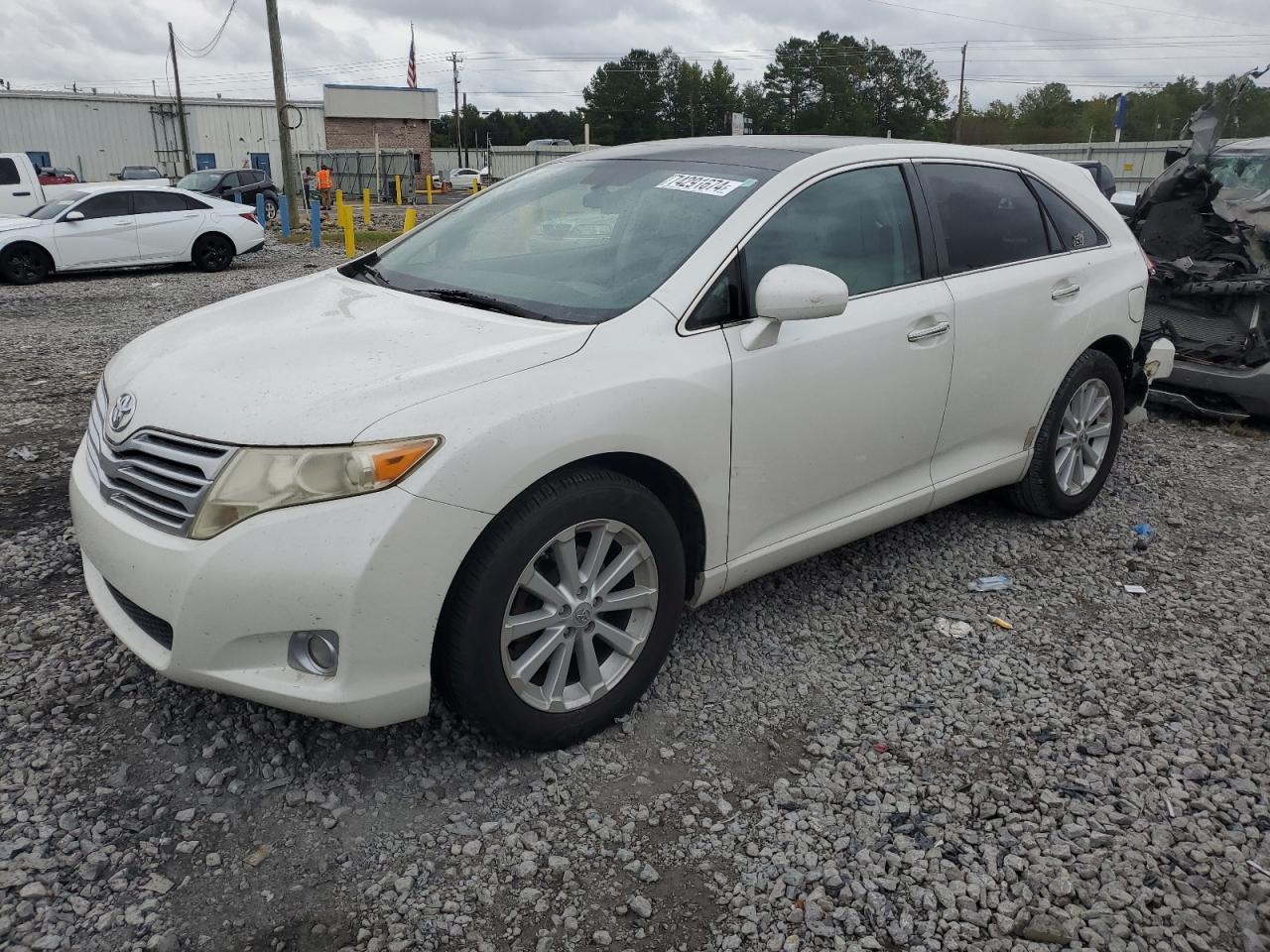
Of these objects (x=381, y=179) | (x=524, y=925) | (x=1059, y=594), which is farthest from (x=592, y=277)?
(x=381, y=179)

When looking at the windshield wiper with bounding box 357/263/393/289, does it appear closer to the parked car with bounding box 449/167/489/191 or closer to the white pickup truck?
the white pickup truck

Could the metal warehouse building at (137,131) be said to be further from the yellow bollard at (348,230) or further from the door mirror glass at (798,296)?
the door mirror glass at (798,296)

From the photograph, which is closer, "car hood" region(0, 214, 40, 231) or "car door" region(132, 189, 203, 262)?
"car hood" region(0, 214, 40, 231)

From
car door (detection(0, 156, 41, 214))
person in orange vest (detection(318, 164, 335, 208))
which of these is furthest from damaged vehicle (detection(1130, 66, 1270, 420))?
person in orange vest (detection(318, 164, 335, 208))

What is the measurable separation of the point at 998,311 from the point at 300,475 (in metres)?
2.76

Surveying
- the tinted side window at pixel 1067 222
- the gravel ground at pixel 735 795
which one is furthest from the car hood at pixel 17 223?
the tinted side window at pixel 1067 222

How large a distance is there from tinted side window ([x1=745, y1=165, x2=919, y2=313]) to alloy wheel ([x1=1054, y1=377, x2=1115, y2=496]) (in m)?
1.32

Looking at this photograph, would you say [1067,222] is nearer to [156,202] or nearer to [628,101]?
[156,202]

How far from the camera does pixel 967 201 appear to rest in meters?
3.91

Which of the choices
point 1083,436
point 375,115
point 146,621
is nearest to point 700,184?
point 146,621

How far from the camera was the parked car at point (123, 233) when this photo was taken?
44.7 ft

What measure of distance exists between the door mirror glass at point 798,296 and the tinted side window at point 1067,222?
1937mm

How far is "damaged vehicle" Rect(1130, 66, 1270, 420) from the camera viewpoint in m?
6.22

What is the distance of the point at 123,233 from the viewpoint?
14352 mm
